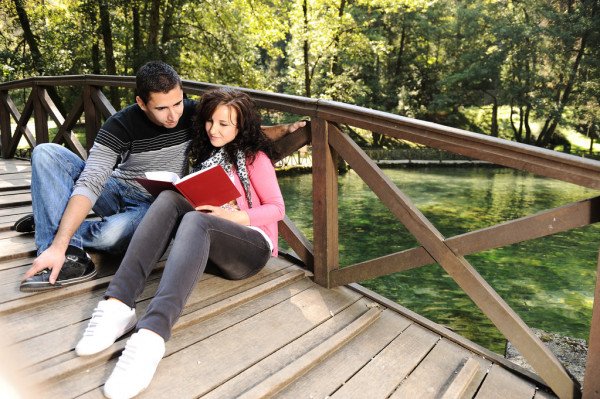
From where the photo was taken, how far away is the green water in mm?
4883

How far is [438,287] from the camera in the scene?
558 cm

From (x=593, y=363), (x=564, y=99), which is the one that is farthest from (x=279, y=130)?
(x=564, y=99)

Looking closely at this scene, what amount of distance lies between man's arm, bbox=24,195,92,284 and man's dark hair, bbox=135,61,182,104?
25.1 inches

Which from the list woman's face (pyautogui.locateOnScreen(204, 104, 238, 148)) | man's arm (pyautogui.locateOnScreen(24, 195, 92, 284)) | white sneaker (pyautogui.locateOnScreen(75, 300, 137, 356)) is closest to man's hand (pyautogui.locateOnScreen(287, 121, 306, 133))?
woman's face (pyautogui.locateOnScreen(204, 104, 238, 148))

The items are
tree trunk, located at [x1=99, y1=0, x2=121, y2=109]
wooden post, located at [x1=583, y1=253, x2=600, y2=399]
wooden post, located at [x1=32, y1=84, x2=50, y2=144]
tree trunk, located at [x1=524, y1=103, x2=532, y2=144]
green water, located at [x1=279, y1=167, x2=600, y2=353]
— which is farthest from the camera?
tree trunk, located at [x1=524, y1=103, x2=532, y2=144]

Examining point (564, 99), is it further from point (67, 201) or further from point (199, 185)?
point (67, 201)

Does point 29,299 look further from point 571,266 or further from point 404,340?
point 571,266

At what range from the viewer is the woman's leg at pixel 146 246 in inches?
71.9

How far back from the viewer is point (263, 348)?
1.98 meters

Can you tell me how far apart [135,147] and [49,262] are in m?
0.74

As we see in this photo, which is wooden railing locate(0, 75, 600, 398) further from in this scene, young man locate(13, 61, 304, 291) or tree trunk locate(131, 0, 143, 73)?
tree trunk locate(131, 0, 143, 73)

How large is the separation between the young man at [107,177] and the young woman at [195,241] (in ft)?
0.59

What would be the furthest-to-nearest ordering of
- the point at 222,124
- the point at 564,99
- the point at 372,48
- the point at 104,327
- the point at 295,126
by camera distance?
the point at 564,99 < the point at 372,48 < the point at 295,126 < the point at 222,124 < the point at 104,327

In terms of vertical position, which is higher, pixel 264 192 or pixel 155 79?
pixel 155 79
